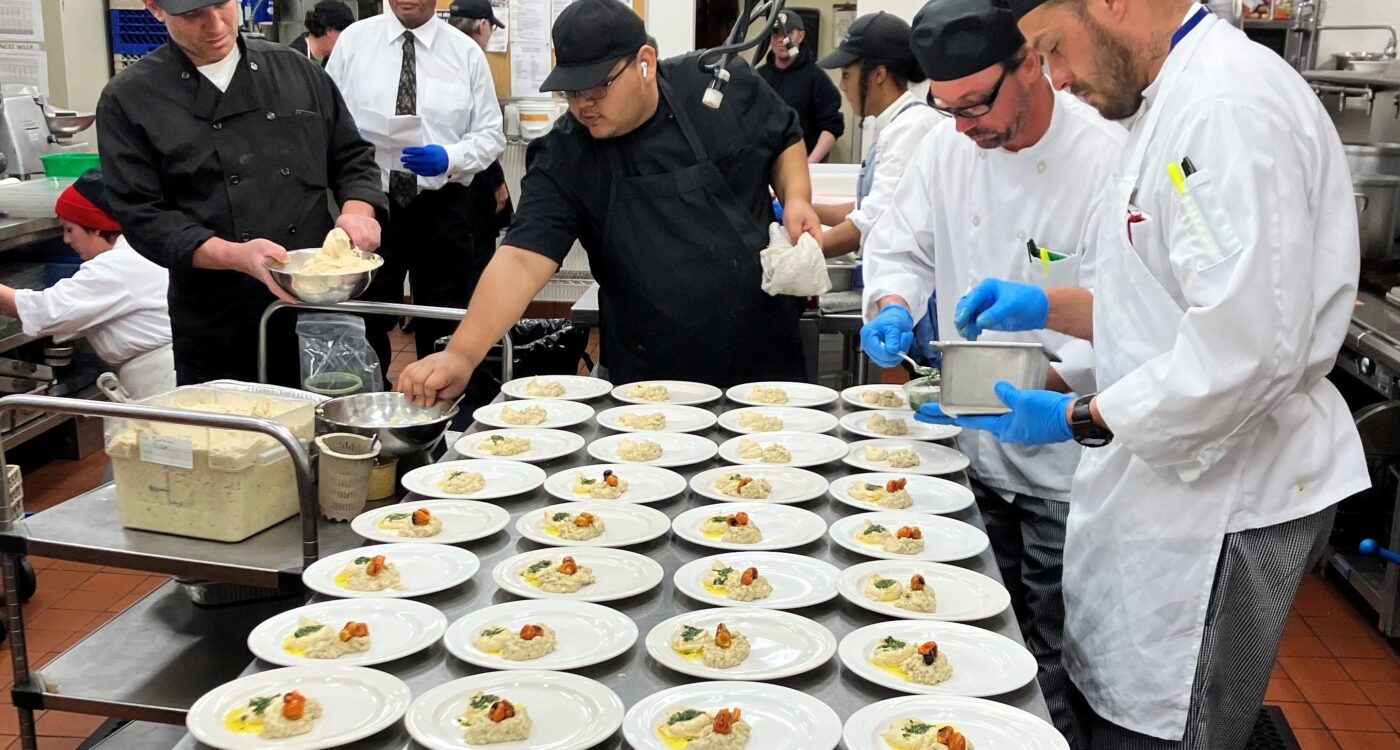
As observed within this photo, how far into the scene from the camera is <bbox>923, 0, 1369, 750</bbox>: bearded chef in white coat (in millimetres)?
1572

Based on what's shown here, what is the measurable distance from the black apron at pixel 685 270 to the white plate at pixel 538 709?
1.47 meters

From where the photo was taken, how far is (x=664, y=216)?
2.84m

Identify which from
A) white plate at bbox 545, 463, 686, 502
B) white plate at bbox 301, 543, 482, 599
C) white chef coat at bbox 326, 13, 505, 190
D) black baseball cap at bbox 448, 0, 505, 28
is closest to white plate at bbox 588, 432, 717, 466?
white plate at bbox 545, 463, 686, 502

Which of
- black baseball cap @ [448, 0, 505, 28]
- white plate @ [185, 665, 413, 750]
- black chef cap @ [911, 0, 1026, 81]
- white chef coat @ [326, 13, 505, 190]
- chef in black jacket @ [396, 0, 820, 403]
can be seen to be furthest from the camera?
black baseball cap @ [448, 0, 505, 28]

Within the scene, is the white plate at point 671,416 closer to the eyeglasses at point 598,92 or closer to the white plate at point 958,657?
the eyeglasses at point 598,92

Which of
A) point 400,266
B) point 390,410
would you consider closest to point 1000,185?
point 390,410

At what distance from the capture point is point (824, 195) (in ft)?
15.7

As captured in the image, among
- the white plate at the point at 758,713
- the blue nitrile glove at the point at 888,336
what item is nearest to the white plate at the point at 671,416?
the blue nitrile glove at the point at 888,336

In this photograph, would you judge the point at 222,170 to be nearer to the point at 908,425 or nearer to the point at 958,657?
the point at 908,425

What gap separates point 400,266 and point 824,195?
6.07 ft

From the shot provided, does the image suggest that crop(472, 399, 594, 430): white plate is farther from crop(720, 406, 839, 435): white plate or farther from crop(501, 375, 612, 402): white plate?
crop(720, 406, 839, 435): white plate

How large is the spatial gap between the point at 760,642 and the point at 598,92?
1439mm

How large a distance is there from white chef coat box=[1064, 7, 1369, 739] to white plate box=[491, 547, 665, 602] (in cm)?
71

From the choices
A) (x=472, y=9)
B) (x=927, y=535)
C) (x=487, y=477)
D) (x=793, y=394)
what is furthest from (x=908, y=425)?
(x=472, y=9)
